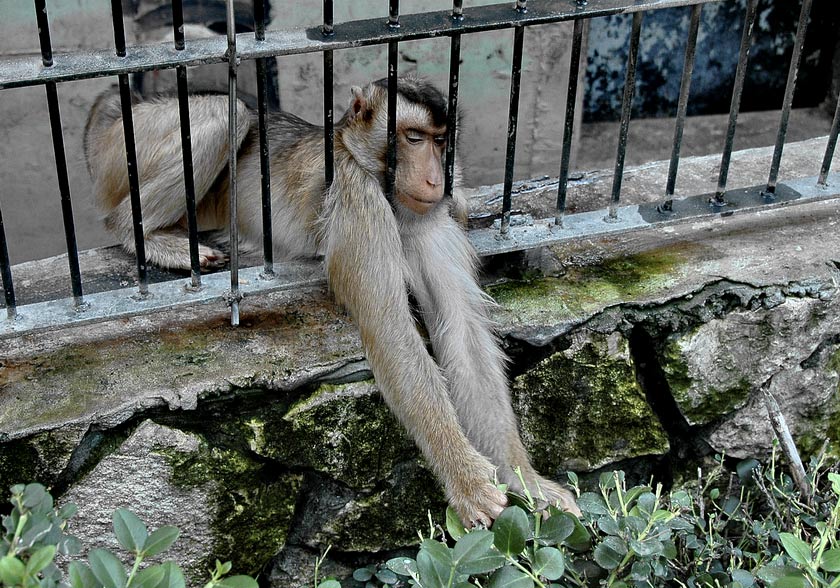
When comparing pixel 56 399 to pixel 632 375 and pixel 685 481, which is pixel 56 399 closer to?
pixel 632 375

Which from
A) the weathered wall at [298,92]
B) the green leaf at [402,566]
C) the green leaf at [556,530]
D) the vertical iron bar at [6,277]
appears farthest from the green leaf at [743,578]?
the weathered wall at [298,92]

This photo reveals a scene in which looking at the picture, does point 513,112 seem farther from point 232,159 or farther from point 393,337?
point 232,159

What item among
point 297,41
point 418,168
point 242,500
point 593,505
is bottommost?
point 242,500

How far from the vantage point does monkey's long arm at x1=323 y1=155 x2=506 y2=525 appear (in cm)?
345

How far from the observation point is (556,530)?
2844mm

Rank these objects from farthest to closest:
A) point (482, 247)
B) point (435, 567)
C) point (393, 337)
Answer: point (482, 247)
point (393, 337)
point (435, 567)

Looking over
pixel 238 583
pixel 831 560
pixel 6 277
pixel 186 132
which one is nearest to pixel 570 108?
pixel 186 132

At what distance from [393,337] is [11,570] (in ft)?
5.82

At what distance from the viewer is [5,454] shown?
Result: 123 inches

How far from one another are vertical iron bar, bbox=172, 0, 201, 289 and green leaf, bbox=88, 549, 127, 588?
1.42 meters

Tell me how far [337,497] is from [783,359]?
1815mm

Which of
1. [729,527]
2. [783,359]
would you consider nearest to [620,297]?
[783,359]

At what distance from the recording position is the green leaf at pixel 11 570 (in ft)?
6.28

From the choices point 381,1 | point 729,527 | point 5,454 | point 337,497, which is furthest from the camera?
point 381,1
